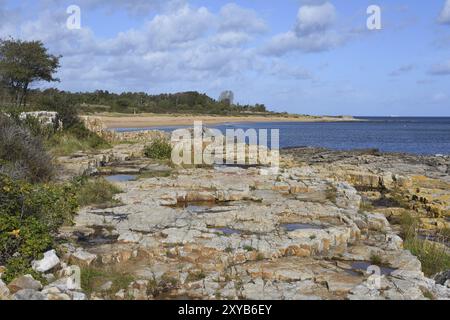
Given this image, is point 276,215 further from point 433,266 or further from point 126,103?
point 126,103

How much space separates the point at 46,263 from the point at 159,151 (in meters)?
14.4

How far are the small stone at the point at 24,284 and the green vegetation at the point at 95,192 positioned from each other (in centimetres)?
481

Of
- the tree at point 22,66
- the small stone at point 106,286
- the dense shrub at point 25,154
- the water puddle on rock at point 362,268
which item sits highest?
the tree at point 22,66

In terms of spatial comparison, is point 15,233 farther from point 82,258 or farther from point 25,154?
point 25,154

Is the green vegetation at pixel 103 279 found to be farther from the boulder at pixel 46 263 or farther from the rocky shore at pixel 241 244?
the boulder at pixel 46 263

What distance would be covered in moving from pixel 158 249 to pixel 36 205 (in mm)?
2131

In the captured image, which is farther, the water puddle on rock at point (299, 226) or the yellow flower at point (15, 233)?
the water puddle on rock at point (299, 226)

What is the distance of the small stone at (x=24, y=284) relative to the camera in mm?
6105

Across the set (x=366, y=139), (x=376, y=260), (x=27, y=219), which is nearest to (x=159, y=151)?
(x=27, y=219)

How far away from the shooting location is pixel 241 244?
27.7 ft

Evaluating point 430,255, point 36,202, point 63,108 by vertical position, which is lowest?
point 430,255

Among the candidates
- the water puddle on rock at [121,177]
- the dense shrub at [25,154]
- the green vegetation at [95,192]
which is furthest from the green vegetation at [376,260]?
the water puddle on rock at [121,177]

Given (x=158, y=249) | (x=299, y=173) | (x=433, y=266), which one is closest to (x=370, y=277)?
(x=433, y=266)

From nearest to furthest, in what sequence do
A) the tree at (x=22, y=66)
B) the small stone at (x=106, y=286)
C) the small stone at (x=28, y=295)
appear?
the small stone at (x=28, y=295) < the small stone at (x=106, y=286) < the tree at (x=22, y=66)
